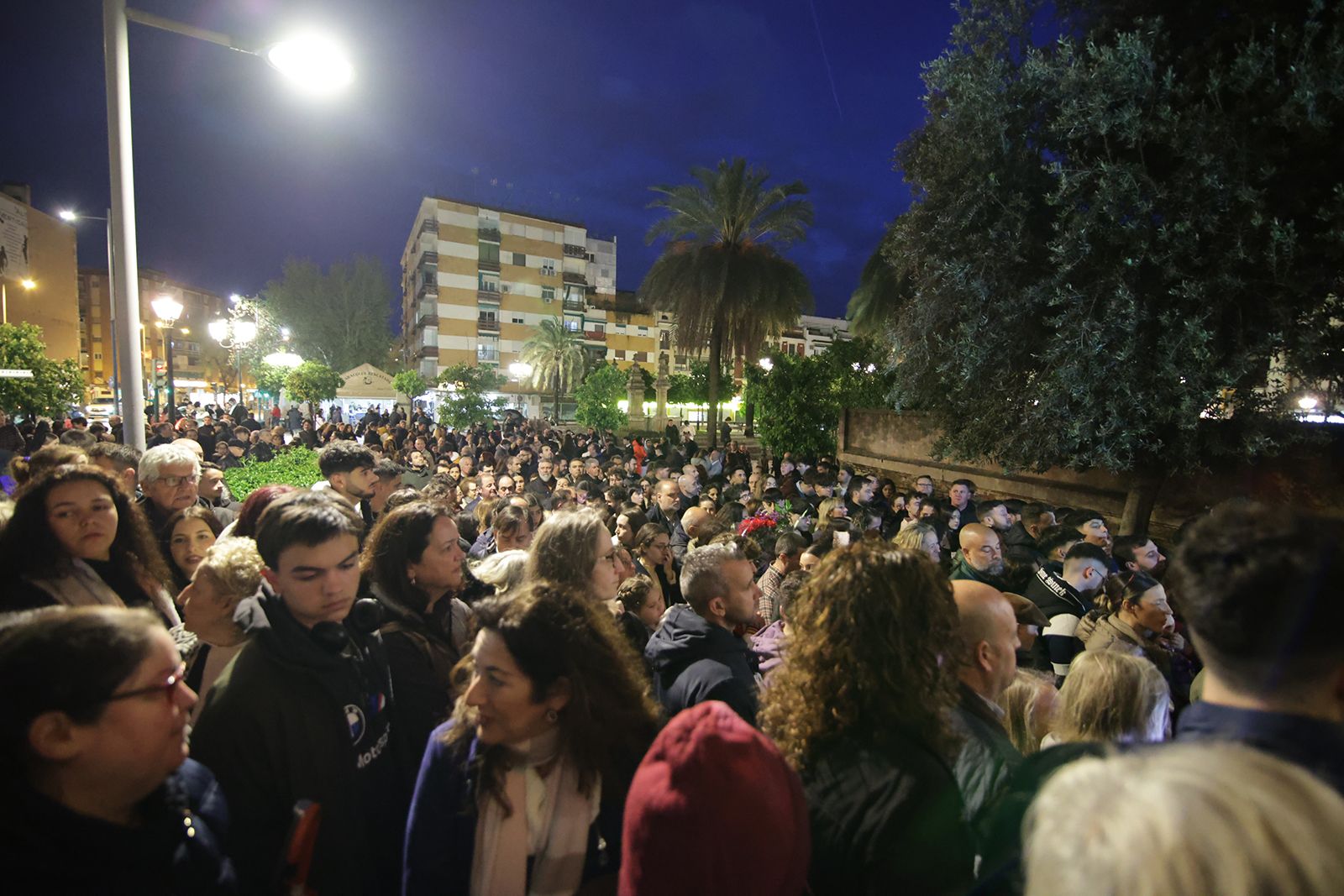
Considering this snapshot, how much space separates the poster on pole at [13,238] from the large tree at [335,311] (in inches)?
683

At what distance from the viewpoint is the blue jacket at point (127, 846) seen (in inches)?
51.0

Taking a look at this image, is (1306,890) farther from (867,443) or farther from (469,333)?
(469,333)

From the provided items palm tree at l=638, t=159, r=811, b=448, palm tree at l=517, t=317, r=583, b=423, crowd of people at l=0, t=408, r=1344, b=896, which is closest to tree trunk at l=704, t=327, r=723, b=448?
palm tree at l=638, t=159, r=811, b=448

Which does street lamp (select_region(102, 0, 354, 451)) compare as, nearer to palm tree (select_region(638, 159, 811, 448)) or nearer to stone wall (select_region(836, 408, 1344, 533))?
stone wall (select_region(836, 408, 1344, 533))

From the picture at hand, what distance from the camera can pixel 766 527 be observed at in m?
7.29

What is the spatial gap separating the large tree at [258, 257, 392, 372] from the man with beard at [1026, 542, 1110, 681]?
58.7 m

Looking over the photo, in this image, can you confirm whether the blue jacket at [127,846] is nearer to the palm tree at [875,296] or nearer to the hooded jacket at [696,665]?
the hooded jacket at [696,665]

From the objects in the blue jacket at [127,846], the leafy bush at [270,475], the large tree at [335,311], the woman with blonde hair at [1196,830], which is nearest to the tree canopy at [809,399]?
the leafy bush at [270,475]

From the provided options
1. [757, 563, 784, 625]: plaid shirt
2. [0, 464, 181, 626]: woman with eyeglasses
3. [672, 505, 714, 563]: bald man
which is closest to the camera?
[0, 464, 181, 626]: woman with eyeglasses

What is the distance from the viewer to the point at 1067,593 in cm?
458

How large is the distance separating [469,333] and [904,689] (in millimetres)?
60248

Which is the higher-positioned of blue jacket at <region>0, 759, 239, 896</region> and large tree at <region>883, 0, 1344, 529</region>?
large tree at <region>883, 0, 1344, 529</region>

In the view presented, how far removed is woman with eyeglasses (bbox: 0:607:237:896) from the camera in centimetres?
133

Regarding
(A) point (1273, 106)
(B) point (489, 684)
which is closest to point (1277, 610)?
(B) point (489, 684)
